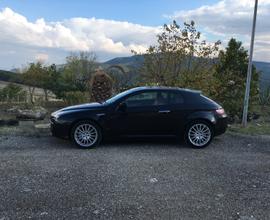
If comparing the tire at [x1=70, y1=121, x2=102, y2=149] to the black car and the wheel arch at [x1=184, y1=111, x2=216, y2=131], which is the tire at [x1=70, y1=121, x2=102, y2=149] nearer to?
the black car

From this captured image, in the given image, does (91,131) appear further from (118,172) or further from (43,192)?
(43,192)

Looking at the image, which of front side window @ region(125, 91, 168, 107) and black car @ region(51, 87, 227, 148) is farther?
front side window @ region(125, 91, 168, 107)

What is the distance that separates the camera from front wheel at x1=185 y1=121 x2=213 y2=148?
10.1 metres

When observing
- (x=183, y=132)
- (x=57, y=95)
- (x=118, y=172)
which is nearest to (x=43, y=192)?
(x=118, y=172)

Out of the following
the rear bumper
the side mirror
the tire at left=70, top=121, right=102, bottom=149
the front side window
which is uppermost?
the front side window

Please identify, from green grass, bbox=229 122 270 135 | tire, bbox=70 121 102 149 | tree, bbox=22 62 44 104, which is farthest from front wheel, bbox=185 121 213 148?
tree, bbox=22 62 44 104

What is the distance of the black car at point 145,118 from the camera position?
9852mm

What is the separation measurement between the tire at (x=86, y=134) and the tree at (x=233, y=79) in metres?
7.49

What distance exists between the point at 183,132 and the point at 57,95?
1616cm

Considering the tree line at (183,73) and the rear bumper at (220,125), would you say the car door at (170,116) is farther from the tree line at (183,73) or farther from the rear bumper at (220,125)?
the tree line at (183,73)

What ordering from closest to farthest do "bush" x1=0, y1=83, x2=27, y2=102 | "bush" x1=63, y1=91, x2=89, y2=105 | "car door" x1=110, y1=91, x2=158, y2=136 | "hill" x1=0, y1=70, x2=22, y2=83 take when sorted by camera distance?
"car door" x1=110, y1=91, x2=158, y2=136 → "bush" x1=63, y1=91, x2=89, y2=105 → "bush" x1=0, y1=83, x2=27, y2=102 → "hill" x1=0, y1=70, x2=22, y2=83

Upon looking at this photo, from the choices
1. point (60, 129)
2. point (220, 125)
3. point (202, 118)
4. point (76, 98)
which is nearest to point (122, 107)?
point (60, 129)

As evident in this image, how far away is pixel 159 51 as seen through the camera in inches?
637

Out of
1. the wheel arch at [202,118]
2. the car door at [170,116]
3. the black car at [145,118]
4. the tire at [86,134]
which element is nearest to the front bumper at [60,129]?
the black car at [145,118]
